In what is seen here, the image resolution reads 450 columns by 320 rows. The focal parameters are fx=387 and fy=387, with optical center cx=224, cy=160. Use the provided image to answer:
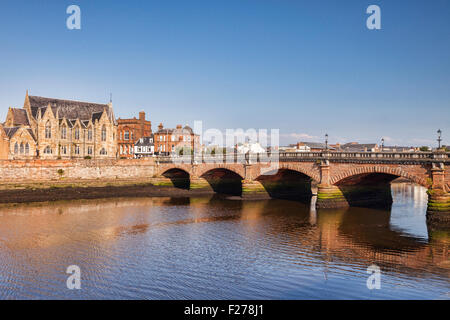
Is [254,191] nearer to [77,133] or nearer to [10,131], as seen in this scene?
[77,133]

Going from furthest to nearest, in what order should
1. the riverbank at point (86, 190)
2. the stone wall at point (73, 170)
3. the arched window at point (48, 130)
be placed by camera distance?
the arched window at point (48, 130) < the stone wall at point (73, 170) < the riverbank at point (86, 190)

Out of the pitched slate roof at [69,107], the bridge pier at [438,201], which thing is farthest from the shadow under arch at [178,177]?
the bridge pier at [438,201]

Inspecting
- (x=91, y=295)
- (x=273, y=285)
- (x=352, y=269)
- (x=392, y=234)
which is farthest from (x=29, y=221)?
(x=392, y=234)

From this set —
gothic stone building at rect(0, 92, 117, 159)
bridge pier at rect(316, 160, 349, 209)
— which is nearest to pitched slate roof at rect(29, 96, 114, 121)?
gothic stone building at rect(0, 92, 117, 159)

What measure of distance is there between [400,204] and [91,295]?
40299mm

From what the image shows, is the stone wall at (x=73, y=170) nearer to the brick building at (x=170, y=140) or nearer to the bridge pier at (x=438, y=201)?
the brick building at (x=170, y=140)

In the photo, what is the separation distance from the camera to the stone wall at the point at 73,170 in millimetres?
55531

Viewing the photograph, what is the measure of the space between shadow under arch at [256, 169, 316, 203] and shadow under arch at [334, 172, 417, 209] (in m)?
8.26

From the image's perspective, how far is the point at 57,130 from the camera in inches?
2867

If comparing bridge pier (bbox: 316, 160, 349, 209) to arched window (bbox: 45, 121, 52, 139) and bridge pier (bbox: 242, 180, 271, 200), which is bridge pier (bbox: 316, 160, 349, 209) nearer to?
bridge pier (bbox: 242, 180, 271, 200)

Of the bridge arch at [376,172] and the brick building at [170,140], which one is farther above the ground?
the brick building at [170,140]

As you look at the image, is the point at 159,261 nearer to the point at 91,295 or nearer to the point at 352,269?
the point at 91,295

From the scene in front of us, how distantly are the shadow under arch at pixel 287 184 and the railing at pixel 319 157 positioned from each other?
9.67 ft

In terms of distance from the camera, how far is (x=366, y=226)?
1318 inches
